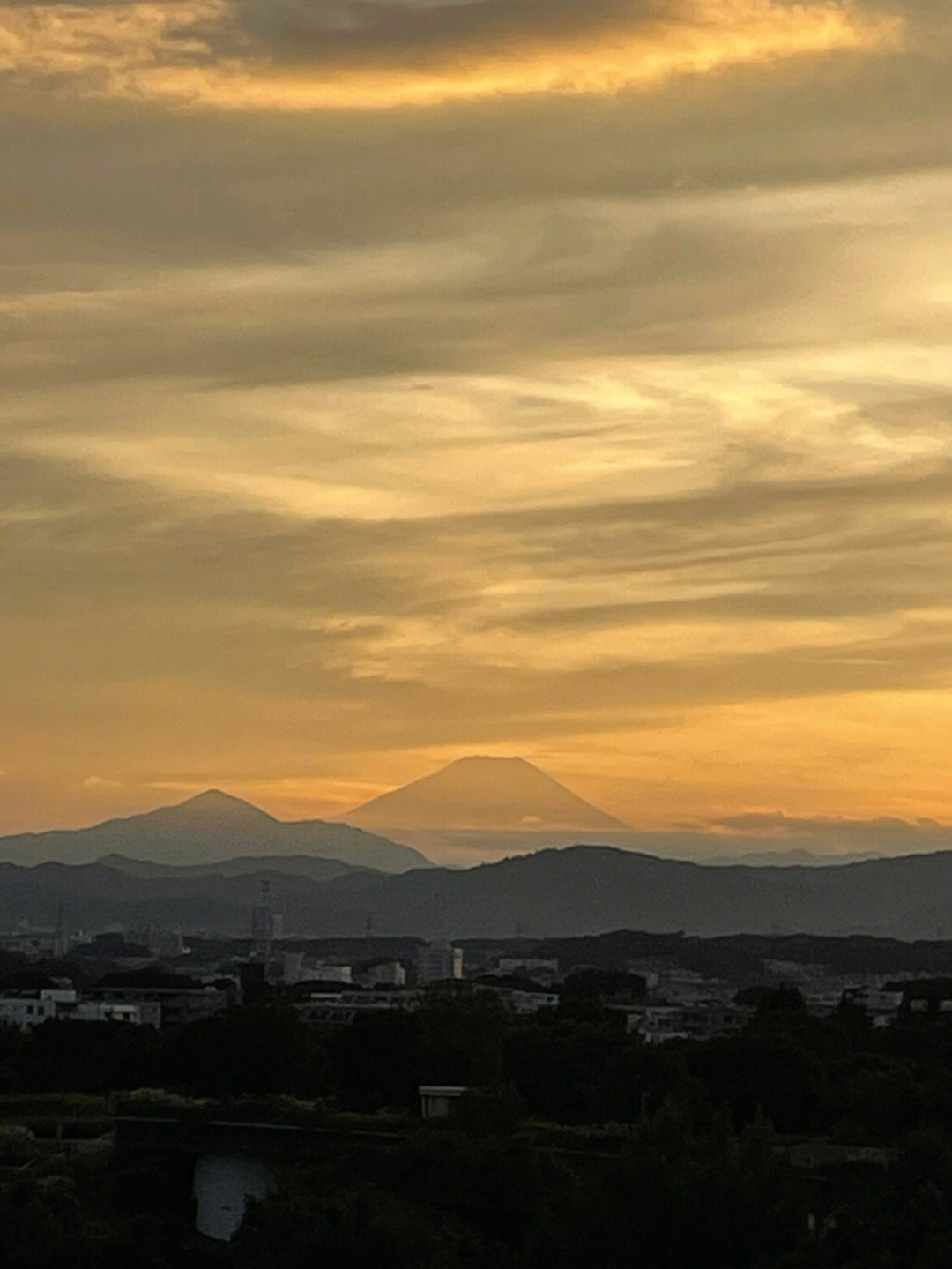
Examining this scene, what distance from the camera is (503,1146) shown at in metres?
21.5

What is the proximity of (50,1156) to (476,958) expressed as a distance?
145970 mm

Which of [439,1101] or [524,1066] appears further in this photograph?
[524,1066]

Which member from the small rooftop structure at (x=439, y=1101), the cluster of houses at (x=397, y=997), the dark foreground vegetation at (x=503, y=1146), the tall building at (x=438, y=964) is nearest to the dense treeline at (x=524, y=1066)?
the dark foreground vegetation at (x=503, y=1146)

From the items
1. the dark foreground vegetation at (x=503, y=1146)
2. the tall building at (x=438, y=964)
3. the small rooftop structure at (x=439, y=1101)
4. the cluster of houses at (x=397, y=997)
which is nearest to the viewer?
the dark foreground vegetation at (x=503, y=1146)

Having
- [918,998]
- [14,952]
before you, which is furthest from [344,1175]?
[14,952]

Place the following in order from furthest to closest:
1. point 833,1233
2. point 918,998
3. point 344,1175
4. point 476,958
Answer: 1. point 476,958
2. point 918,998
3. point 344,1175
4. point 833,1233

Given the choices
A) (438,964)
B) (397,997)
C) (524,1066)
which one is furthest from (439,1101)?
(438,964)

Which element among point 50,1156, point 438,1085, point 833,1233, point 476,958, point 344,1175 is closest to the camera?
point 833,1233

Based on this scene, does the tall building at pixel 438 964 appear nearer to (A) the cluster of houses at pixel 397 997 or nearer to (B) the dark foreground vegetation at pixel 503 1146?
(A) the cluster of houses at pixel 397 997

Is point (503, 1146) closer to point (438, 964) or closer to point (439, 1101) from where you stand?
point (439, 1101)

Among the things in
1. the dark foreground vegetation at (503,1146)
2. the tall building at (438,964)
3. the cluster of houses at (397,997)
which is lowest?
the dark foreground vegetation at (503,1146)

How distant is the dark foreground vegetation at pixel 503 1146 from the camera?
16.5 m

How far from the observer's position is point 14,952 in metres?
143

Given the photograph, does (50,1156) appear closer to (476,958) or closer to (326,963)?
(326,963)
